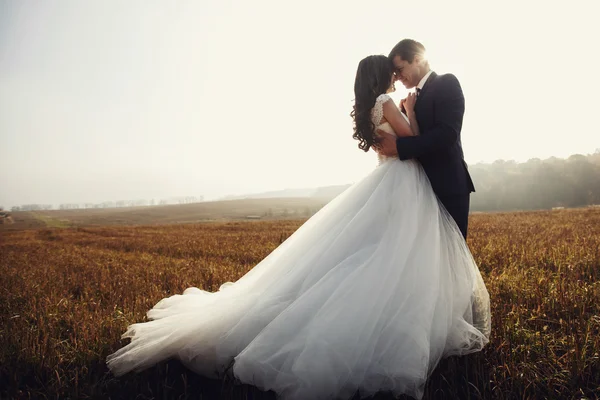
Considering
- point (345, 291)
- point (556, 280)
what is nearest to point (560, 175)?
point (556, 280)

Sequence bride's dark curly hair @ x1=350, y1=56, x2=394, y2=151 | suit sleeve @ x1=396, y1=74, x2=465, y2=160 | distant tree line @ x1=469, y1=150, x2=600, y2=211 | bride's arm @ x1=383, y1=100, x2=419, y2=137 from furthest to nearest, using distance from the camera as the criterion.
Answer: distant tree line @ x1=469, y1=150, x2=600, y2=211 < bride's dark curly hair @ x1=350, y1=56, x2=394, y2=151 < bride's arm @ x1=383, y1=100, x2=419, y2=137 < suit sleeve @ x1=396, y1=74, x2=465, y2=160

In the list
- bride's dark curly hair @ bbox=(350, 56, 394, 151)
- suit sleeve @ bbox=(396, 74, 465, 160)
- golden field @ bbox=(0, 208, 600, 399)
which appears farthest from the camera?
bride's dark curly hair @ bbox=(350, 56, 394, 151)

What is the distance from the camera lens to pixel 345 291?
102 inches

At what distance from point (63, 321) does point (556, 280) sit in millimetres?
6516

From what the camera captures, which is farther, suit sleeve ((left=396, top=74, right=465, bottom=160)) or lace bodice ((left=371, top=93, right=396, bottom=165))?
lace bodice ((left=371, top=93, right=396, bottom=165))

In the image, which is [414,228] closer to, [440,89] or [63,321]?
[440,89]

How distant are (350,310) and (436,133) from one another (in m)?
1.76

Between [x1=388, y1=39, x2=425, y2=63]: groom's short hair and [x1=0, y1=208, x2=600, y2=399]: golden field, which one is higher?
[x1=388, y1=39, x2=425, y2=63]: groom's short hair

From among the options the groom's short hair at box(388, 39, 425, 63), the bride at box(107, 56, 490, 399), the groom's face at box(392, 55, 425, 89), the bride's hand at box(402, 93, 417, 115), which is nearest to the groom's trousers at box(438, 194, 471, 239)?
the bride at box(107, 56, 490, 399)

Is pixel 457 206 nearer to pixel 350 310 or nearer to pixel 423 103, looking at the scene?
pixel 423 103

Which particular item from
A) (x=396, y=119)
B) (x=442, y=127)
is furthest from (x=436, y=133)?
(x=396, y=119)

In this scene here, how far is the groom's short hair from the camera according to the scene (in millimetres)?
3336

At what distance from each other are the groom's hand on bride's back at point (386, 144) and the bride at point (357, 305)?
5cm

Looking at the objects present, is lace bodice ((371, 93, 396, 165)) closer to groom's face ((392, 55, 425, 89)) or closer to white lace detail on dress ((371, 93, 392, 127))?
white lace detail on dress ((371, 93, 392, 127))
